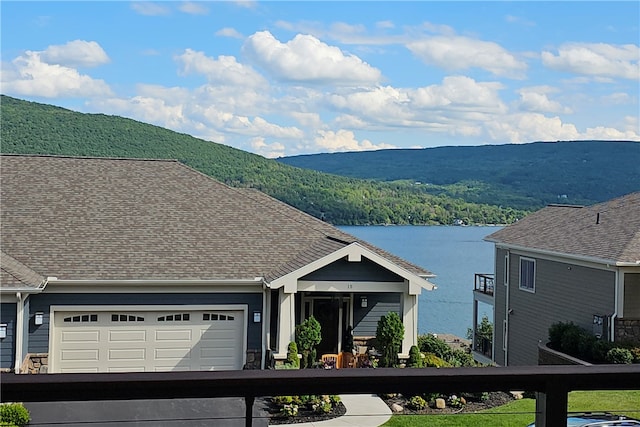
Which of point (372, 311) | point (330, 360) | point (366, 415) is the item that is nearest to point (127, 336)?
point (330, 360)

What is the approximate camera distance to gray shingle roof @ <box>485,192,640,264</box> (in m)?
17.2

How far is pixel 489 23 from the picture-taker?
10.8m

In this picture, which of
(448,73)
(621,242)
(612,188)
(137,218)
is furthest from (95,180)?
(612,188)

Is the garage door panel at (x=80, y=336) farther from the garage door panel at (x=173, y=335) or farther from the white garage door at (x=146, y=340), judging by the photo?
the garage door panel at (x=173, y=335)

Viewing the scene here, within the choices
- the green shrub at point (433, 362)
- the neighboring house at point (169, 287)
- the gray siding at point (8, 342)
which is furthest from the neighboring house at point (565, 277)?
the gray siding at point (8, 342)

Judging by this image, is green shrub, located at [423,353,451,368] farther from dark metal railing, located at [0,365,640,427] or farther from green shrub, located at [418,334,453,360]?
dark metal railing, located at [0,365,640,427]

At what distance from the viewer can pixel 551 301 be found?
64.5ft

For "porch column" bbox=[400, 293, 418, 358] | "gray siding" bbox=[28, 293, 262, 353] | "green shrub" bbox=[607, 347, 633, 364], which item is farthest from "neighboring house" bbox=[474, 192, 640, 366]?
"gray siding" bbox=[28, 293, 262, 353]

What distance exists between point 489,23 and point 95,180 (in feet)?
36.6

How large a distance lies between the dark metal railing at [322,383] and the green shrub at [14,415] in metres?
0.10

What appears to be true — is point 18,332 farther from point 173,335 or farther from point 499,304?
point 499,304

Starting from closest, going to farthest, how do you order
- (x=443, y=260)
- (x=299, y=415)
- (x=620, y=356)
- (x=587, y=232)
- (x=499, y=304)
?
(x=299, y=415) → (x=620, y=356) → (x=587, y=232) → (x=499, y=304) → (x=443, y=260)

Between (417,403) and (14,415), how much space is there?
1256 mm

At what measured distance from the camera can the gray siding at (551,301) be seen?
17.5 metres
